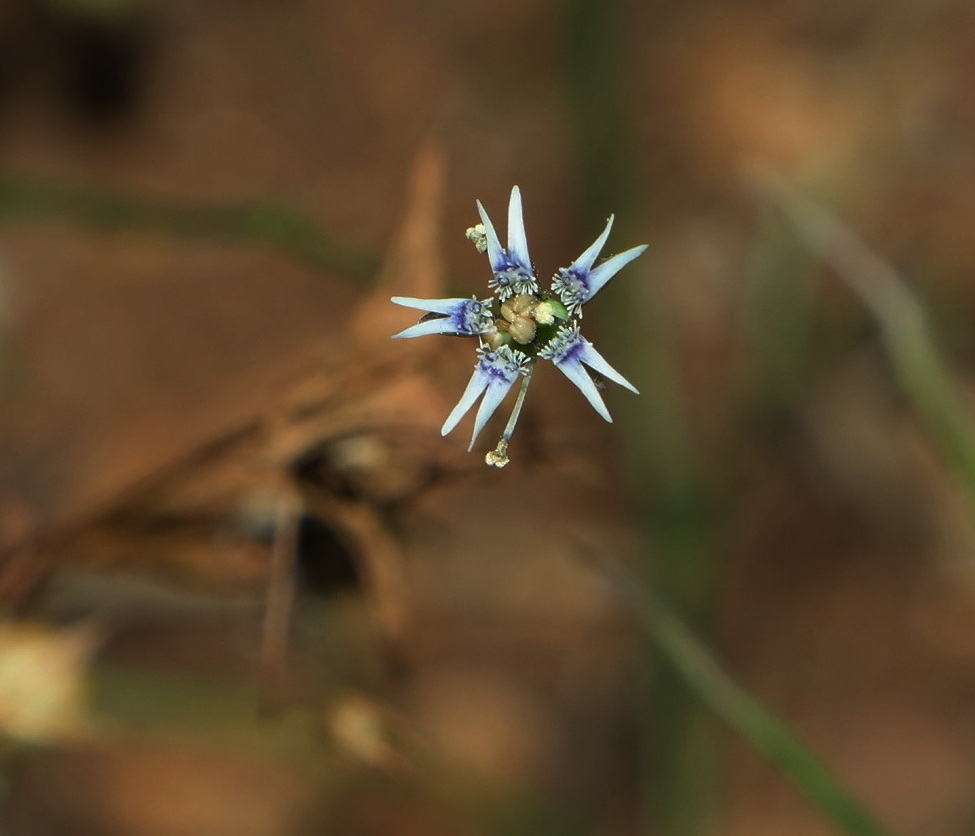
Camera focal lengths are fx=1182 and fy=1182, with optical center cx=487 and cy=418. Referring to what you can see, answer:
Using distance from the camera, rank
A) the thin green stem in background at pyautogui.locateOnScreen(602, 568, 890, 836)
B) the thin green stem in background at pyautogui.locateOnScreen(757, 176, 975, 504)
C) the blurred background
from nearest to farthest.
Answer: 1. the thin green stem in background at pyautogui.locateOnScreen(602, 568, 890, 836)
2. the thin green stem in background at pyautogui.locateOnScreen(757, 176, 975, 504)
3. the blurred background

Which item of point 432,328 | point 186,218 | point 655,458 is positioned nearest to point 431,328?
point 432,328

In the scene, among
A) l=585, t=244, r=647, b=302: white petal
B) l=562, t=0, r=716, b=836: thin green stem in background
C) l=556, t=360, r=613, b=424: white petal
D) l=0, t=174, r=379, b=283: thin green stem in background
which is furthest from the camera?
l=562, t=0, r=716, b=836: thin green stem in background

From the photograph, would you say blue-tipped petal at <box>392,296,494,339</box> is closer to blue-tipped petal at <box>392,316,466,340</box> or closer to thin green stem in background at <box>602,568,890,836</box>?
blue-tipped petal at <box>392,316,466,340</box>

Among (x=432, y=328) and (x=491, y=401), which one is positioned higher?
(x=432, y=328)

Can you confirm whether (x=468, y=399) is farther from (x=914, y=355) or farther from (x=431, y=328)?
(x=914, y=355)

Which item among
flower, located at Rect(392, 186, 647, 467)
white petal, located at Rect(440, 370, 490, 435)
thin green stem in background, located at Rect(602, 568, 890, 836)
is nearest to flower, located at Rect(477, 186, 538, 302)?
flower, located at Rect(392, 186, 647, 467)

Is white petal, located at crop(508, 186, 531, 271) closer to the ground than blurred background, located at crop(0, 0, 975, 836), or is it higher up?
closer to the ground
